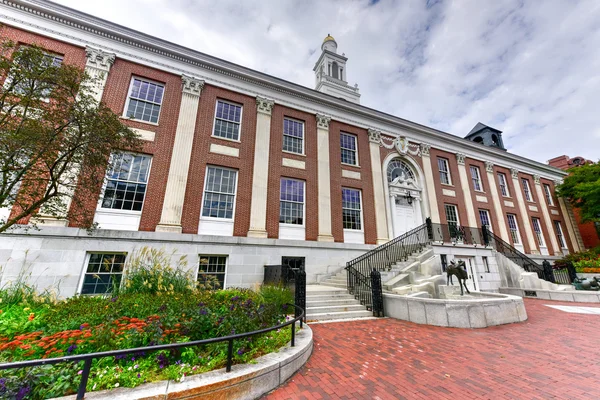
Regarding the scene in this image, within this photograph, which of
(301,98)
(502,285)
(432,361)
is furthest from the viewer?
(301,98)

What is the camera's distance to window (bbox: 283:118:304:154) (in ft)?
47.4

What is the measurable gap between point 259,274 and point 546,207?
2912cm

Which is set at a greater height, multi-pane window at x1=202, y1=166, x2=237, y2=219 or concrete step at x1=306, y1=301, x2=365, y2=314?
multi-pane window at x1=202, y1=166, x2=237, y2=219

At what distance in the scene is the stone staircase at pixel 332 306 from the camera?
7793 mm

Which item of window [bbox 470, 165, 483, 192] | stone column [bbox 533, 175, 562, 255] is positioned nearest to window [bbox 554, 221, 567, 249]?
stone column [bbox 533, 175, 562, 255]

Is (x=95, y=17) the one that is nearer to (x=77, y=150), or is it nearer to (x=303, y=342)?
(x=77, y=150)

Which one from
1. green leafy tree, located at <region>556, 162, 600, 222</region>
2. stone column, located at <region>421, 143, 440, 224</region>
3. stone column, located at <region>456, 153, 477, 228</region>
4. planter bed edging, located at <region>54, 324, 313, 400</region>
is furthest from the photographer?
green leafy tree, located at <region>556, 162, 600, 222</region>

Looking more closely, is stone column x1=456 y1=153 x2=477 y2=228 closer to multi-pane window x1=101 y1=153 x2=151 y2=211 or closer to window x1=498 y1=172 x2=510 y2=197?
window x1=498 y1=172 x2=510 y2=197

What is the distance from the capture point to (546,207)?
23.9m

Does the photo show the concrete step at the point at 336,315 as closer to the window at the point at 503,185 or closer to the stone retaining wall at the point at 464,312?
the stone retaining wall at the point at 464,312

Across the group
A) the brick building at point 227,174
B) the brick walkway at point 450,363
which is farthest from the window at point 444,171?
the brick walkway at point 450,363

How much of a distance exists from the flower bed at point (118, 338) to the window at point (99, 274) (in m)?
3.36

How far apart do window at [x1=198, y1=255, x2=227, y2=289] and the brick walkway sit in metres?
5.49

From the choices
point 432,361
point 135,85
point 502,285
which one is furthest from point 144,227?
point 502,285
